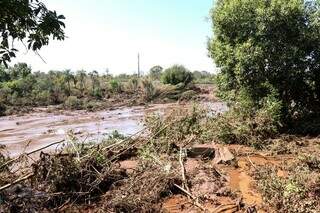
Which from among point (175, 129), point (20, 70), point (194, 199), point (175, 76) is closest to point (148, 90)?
point (175, 76)

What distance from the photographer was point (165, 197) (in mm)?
8492

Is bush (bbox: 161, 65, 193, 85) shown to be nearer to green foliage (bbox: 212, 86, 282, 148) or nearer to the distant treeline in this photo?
the distant treeline

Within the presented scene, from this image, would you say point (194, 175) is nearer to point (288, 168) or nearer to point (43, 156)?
point (288, 168)

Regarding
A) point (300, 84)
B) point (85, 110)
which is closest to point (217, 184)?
point (300, 84)

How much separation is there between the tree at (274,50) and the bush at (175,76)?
104ft

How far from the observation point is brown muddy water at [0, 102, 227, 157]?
1900cm

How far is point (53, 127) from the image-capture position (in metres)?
25.0

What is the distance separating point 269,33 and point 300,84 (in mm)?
2306

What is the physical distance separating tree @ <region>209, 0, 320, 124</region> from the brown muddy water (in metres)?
2.13

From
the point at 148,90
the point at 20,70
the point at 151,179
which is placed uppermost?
the point at 20,70

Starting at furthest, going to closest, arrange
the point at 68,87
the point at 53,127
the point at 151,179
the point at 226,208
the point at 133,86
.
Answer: the point at 133,86 < the point at 68,87 < the point at 53,127 < the point at 151,179 < the point at 226,208

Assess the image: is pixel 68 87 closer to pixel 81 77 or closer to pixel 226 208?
pixel 81 77

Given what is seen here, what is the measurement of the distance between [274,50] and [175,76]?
33.4m

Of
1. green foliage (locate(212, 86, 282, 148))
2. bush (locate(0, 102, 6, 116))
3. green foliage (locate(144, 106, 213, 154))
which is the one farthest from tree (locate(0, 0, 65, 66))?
bush (locate(0, 102, 6, 116))
